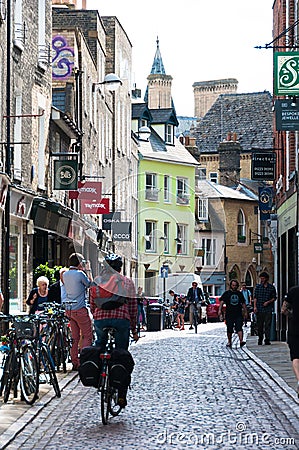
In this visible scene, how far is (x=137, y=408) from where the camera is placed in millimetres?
12281

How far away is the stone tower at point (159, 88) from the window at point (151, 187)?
112 m

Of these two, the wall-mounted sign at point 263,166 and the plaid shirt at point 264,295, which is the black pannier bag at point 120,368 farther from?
the wall-mounted sign at point 263,166

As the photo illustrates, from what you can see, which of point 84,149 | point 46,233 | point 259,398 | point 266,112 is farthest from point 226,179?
point 259,398

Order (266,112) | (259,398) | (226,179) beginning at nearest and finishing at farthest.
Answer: (259,398) → (226,179) → (266,112)

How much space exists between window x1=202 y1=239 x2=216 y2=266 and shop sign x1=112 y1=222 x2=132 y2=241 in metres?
0.90

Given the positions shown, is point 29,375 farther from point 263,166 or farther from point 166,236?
point 263,166

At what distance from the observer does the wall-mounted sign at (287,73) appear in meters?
21.6

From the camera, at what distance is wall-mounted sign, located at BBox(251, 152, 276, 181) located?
3203 cm

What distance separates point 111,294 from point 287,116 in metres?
11.6

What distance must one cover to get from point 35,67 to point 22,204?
14.3 ft

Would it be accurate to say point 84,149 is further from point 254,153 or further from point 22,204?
point 22,204

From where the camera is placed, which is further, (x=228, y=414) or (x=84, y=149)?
(x=84, y=149)

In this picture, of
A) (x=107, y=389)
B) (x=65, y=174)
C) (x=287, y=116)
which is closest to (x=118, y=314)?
(x=107, y=389)

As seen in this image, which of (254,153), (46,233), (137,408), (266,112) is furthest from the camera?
(266,112)
